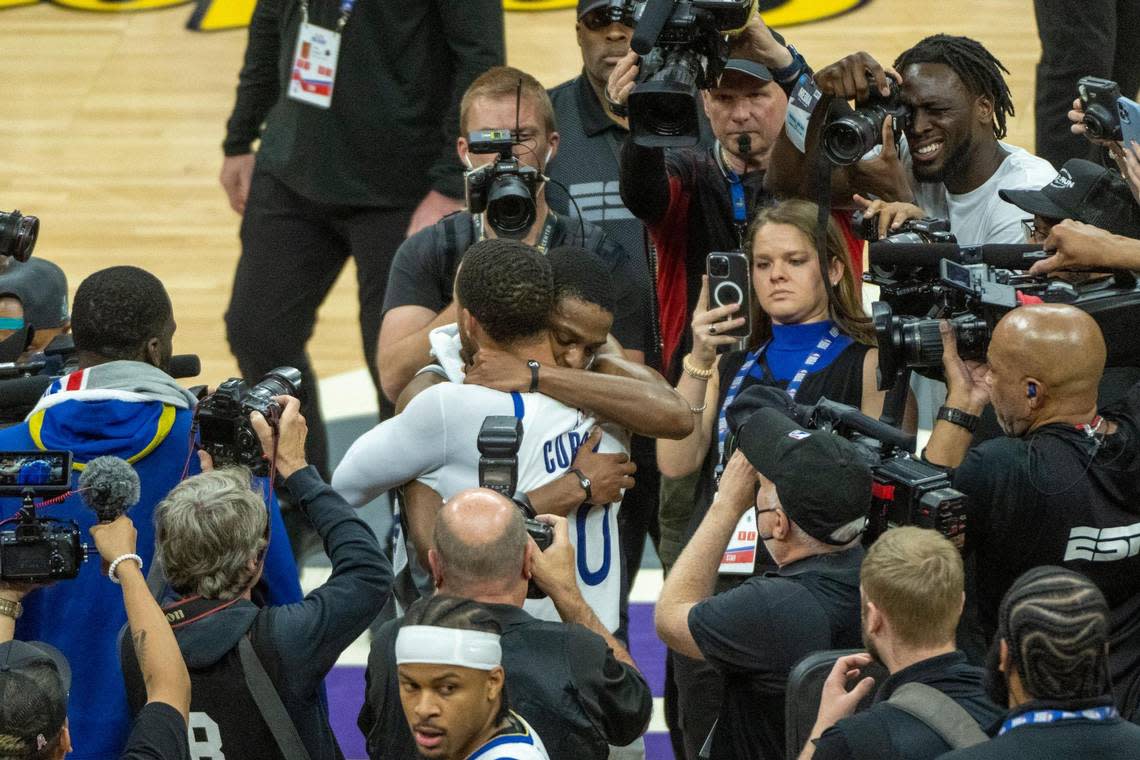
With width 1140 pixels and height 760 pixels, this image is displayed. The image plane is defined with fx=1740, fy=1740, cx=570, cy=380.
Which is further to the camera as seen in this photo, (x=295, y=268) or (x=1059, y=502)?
(x=295, y=268)

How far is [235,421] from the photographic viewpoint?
3084 mm

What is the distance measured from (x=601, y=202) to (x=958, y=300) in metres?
1.38

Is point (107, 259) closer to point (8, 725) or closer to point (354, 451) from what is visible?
point (354, 451)

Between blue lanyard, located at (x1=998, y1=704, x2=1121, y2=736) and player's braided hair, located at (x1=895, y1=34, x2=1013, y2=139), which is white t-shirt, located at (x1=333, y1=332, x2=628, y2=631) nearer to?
blue lanyard, located at (x1=998, y1=704, x2=1121, y2=736)

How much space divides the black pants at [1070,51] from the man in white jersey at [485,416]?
320 cm

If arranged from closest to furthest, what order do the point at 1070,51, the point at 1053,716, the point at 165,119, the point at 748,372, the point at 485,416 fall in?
1. the point at 1053,716
2. the point at 485,416
3. the point at 748,372
4. the point at 1070,51
5. the point at 165,119

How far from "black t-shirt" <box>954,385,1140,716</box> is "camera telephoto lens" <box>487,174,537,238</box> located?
1.18 metres

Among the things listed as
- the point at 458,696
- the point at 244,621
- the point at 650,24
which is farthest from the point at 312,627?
the point at 650,24

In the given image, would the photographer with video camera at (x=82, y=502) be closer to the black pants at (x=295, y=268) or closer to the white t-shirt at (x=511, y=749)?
the white t-shirt at (x=511, y=749)

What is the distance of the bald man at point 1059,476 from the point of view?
10.0ft

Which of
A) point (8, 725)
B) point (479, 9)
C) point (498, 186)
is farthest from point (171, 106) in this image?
point (8, 725)

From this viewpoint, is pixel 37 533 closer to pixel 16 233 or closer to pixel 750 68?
pixel 16 233

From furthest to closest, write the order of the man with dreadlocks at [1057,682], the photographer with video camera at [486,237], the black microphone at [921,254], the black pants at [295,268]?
the black pants at [295,268], the photographer with video camera at [486,237], the black microphone at [921,254], the man with dreadlocks at [1057,682]

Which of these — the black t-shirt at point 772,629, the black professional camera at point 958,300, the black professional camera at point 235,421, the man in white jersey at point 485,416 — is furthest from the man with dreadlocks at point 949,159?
the black professional camera at point 235,421
